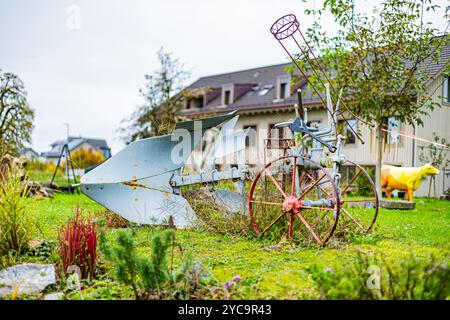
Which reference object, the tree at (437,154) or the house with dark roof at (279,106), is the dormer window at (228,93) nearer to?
the house with dark roof at (279,106)

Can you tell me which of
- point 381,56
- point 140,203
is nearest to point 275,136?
point 140,203

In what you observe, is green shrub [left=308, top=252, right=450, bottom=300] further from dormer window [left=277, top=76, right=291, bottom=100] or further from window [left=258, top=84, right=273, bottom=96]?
window [left=258, top=84, right=273, bottom=96]

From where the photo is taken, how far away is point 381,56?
9289 millimetres

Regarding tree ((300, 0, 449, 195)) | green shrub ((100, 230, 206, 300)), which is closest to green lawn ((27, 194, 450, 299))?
green shrub ((100, 230, 206, 300))

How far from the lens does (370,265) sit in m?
3.00

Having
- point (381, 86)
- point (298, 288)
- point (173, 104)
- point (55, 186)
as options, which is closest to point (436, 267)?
point (298, 288)

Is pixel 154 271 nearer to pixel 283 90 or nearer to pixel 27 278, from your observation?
pixel 27 278

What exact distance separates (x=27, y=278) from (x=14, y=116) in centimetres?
651

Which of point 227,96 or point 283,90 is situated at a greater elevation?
point 227,96

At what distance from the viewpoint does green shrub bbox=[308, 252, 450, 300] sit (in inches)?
106

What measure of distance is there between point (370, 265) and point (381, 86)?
22.3ft

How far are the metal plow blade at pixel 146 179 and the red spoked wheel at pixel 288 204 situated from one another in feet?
3.10

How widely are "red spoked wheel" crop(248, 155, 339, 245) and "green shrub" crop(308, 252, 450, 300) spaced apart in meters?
1.56
